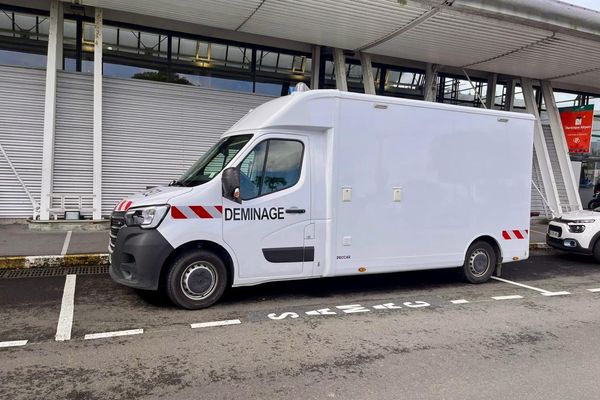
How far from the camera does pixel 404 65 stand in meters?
15.6

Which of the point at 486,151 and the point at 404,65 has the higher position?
the point at 404,65

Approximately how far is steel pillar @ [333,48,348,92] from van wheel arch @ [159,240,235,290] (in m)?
8.64

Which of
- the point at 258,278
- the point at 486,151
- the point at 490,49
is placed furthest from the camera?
the point at 490,49

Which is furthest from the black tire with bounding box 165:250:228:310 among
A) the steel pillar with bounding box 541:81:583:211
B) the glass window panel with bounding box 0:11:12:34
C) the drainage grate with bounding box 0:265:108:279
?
the steel pillar with bounding box 541:81:583:211

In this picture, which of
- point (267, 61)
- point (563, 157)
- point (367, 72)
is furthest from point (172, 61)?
point (563, 157)

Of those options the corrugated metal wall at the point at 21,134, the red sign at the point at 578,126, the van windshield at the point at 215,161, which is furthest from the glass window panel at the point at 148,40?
the red sign at the point at 578,126

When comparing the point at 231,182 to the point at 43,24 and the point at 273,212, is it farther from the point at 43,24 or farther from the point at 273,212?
the point at 43,24

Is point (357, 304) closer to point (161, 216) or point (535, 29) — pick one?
point (161, 216)

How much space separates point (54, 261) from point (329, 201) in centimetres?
516

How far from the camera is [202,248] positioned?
19.1ft

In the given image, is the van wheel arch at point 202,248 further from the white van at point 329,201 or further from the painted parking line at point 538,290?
the painted parking line at point 538,290

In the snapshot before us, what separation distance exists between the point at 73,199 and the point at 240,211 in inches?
295

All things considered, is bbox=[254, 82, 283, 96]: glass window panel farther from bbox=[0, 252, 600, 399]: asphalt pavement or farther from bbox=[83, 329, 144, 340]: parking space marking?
bbox=[83, 329, 144, 340]: parking space marking

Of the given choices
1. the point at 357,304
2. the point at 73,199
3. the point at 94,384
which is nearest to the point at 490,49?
the point at 357,304
